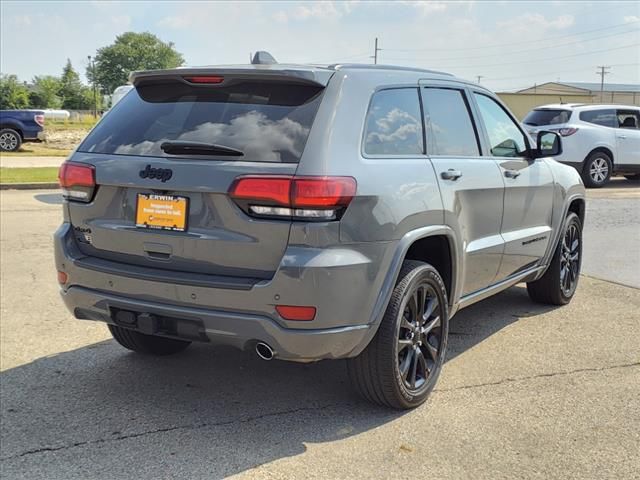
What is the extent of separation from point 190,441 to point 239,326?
688 mm

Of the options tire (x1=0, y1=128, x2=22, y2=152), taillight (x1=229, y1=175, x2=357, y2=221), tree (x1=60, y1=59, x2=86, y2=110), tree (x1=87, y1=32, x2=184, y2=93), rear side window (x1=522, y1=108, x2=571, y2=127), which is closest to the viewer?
taillight (x1=229, y1=175, x2=357, y2=221)

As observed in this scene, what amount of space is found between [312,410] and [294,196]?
1.35 meters

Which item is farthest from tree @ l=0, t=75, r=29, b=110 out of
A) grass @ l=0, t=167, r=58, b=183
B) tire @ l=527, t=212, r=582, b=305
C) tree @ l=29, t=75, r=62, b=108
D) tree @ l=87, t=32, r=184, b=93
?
tire @ l=527, t=212, r=582, b=305

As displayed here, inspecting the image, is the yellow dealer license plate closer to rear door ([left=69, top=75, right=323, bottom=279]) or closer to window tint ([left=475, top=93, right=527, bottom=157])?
rear door ([left=69, top=75, right=323, bottom=279])

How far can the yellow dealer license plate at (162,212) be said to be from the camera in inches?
135

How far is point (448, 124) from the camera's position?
14.4 feet

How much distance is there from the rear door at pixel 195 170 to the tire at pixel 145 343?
88 cm

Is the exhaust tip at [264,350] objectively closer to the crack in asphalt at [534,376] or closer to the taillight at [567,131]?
the crack in asphalt at [534,376]

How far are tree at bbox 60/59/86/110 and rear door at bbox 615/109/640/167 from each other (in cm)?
9888

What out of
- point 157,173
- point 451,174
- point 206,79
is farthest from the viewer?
point 451,174

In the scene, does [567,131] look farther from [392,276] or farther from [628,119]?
[392,276]

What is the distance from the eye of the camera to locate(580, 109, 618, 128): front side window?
15422 millimetres

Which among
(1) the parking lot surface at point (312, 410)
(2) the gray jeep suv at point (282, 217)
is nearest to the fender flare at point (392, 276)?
(2) the gray jeep suv at point (282, 217)

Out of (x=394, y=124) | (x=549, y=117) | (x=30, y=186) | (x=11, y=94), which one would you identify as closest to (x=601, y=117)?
(x=549, y=117)
